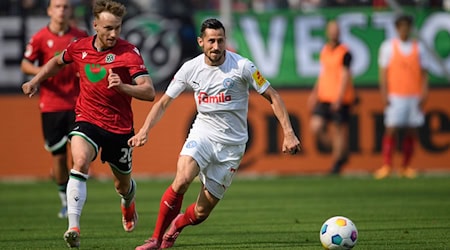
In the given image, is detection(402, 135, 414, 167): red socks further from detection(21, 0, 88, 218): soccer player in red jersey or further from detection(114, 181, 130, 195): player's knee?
detection(114, 181, 130, 195): player's knee

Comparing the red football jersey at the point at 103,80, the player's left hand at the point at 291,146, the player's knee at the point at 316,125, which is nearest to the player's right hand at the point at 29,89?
the red football jersey at the point at 103,80

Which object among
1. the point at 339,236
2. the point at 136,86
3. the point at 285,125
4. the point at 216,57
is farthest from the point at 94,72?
the point at 339,236

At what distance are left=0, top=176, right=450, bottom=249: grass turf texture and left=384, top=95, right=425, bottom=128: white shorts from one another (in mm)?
1181

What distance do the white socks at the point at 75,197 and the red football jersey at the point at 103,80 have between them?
703mm

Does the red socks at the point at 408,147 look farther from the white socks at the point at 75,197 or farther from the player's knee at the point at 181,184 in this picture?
the white socks at the point at 75,197

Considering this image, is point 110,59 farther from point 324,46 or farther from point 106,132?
point 324,46

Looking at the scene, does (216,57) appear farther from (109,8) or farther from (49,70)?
(49,70)

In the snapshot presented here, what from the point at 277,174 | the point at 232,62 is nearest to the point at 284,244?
the point at 232,62

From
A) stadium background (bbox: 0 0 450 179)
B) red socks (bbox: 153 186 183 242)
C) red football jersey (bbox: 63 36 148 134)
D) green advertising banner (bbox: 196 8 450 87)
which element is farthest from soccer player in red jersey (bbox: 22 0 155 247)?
green advertising banner (bbox: 196 8 450 87)

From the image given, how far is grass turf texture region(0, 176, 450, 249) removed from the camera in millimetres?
10086

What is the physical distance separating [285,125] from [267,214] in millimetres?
3937

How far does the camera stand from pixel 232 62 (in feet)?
31.9

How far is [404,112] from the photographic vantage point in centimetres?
1962

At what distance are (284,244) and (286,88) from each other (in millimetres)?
11299
